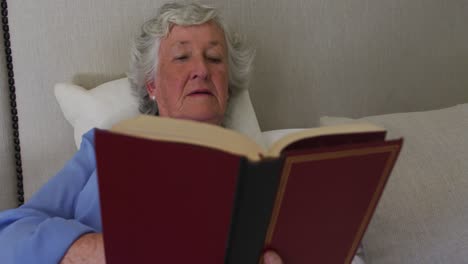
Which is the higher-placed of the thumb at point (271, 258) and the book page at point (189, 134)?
the book page at point (189, 134)

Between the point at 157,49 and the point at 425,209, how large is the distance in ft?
2.33

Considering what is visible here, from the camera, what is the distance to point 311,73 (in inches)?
57.7

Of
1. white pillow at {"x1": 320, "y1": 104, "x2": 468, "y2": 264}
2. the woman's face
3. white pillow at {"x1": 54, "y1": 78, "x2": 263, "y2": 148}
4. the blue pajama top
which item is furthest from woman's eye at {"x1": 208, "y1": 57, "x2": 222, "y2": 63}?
white pillow at {"x1": 320, "y1": 104, "x2": 468, "y2": 264}

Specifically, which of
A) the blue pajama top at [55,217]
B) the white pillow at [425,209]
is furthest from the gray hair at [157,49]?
the white pillow at [425,209]

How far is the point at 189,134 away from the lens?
56 cm

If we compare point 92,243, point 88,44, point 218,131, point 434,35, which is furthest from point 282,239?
point 434,35

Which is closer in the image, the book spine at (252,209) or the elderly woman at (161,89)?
the book spine at (252,209)

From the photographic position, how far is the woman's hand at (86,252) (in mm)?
791

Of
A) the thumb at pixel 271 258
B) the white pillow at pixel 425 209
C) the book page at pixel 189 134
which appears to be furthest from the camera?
the white pillow at pixel 425 209

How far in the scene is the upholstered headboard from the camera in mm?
1186

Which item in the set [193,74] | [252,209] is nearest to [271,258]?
[252,209]

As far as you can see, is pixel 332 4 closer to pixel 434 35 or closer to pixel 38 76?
pixel 434 35

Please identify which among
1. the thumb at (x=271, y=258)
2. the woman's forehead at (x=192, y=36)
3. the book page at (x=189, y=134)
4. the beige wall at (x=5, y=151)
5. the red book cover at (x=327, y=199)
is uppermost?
the book page at (x=189, y=134)

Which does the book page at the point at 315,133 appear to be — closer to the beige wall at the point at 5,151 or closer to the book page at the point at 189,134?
the book page at the point at 189,134
